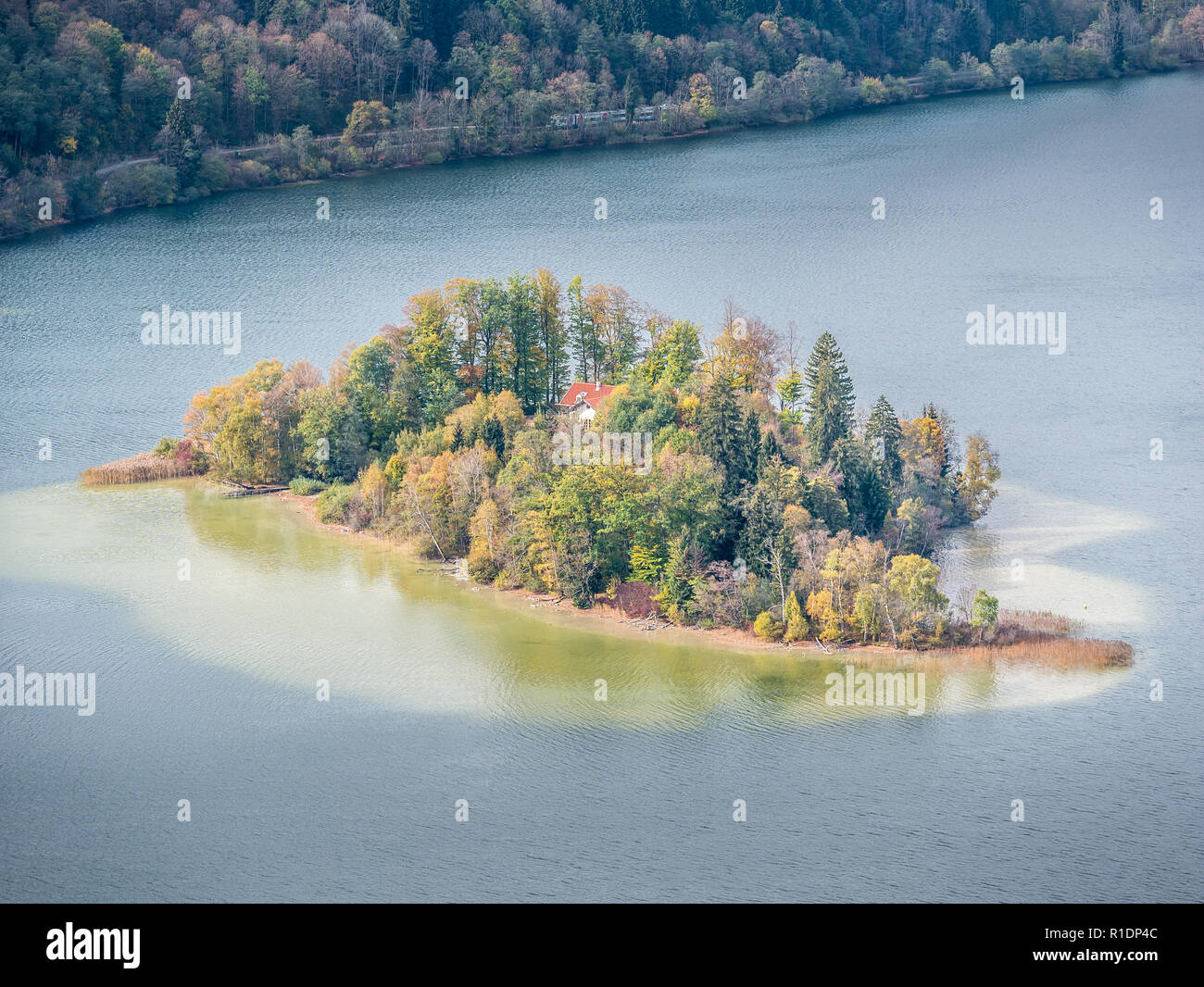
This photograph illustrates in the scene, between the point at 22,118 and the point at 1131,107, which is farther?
the point at 1131,107

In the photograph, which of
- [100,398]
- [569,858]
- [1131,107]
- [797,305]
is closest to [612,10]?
[1131,107]

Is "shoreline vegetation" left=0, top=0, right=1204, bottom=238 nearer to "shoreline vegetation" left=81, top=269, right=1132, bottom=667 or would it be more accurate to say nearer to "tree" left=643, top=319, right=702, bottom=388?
"shoreline vegetation" left=81, top=269, right=1132, bottom=667

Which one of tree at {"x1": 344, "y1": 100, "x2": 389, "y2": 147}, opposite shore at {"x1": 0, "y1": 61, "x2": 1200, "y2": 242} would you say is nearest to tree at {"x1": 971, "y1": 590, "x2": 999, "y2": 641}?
opposite shore at {"x1": 0, "y1": 61, "x2": 1200, "y2": 242}

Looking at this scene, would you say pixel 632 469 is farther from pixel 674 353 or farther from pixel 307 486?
pixel 307 486

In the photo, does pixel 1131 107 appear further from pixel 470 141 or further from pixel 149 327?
pixel 149 327

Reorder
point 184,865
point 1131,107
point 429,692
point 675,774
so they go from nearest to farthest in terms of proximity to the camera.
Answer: point 184,865, point 675,774, point 429,692, point 1131,107

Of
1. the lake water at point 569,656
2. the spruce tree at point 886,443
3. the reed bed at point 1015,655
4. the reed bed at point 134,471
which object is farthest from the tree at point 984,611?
the reed bed at point 134,471

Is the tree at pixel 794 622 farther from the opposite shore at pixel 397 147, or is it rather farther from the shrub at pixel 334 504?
the opposite shore at pixel 397 147
